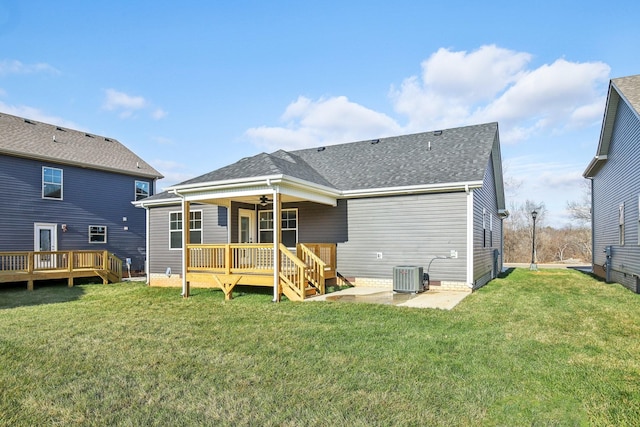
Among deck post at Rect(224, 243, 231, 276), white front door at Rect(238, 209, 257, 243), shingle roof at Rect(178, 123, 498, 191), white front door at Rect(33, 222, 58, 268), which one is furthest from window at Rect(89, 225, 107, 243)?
deck post at Rect(224, 243, 231, 276)

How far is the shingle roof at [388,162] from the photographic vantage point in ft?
33.8

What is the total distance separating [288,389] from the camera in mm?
3639

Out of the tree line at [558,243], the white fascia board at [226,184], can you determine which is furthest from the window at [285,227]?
the tree line at [558,243]

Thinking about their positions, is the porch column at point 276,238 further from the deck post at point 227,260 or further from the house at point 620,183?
the house at point 620,183

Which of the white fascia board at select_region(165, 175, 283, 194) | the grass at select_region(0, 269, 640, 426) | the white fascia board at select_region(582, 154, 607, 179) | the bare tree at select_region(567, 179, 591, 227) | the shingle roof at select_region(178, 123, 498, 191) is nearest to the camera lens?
the grass at select_region(0, 269, 640, 426)

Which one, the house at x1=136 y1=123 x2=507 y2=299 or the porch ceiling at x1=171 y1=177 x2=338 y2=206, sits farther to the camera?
the house at x1=136 y1=123 x2=507 y2=299

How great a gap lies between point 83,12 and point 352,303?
1060 centimetres

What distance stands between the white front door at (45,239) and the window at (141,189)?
3.99 metres

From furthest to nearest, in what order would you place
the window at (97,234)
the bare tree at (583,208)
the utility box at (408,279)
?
the bare tree at (583,208) → the window at (97,234) → the utility box at (408,279)

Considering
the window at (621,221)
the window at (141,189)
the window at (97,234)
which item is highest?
the window at (141,189)

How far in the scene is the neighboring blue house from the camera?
1498 centimetres

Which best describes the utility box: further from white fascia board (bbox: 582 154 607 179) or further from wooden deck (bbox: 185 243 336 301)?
white fascia board (bbox: 582 154 607 179)

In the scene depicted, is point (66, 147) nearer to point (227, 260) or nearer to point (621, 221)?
point (227, 260)

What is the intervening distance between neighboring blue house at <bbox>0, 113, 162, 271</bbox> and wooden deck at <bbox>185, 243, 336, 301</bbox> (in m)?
9.08
